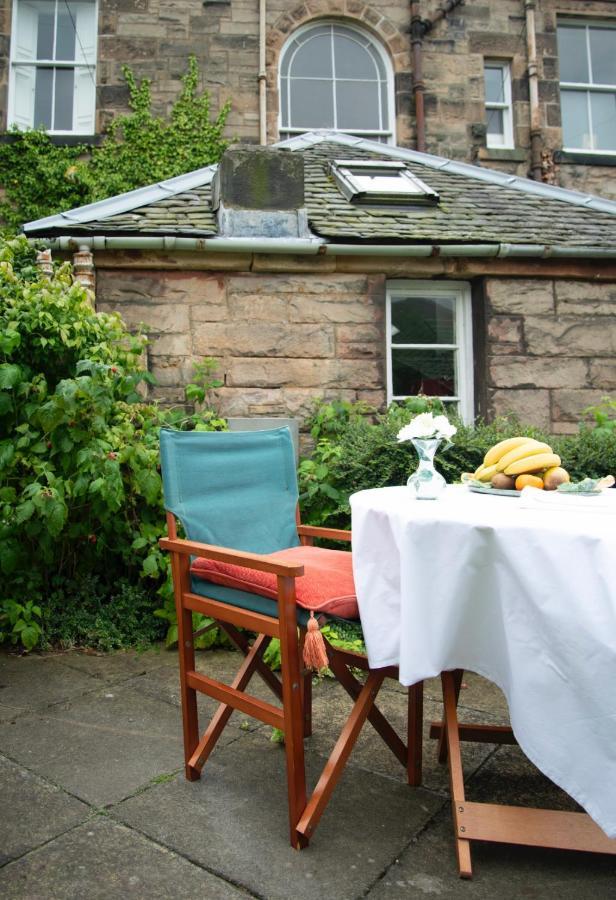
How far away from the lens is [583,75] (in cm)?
1073

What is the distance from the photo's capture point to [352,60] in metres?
10.3

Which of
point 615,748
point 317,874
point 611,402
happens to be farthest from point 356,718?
point 611,402

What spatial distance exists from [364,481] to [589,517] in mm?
2793

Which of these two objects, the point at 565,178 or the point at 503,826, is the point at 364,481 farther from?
the point at 565,178

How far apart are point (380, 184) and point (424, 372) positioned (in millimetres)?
1990

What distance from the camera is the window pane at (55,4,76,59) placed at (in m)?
9.82

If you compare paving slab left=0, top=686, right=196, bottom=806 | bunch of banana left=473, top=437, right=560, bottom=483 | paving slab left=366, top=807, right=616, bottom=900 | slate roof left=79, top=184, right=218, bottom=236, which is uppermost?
slate roof left=79, top=184, right=218, bottom=236

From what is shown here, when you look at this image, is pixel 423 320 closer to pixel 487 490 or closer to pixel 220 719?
pixel 487 490

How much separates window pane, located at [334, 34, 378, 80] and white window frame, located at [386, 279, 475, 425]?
617 cm

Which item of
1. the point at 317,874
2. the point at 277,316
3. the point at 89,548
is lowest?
the point at 317,874

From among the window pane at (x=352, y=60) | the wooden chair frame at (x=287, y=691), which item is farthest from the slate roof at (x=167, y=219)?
the window pane at (x=352, y=60)

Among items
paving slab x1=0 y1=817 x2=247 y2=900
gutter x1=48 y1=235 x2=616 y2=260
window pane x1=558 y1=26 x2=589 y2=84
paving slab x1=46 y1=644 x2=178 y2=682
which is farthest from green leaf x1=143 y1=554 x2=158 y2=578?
window pane x1=558 y1=26 x2=589 y2=84

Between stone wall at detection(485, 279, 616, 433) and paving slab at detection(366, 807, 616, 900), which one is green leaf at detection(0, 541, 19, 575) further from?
stone wall at detection(485, 279, 616, 433)

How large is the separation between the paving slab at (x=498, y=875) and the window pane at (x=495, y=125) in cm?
1064
